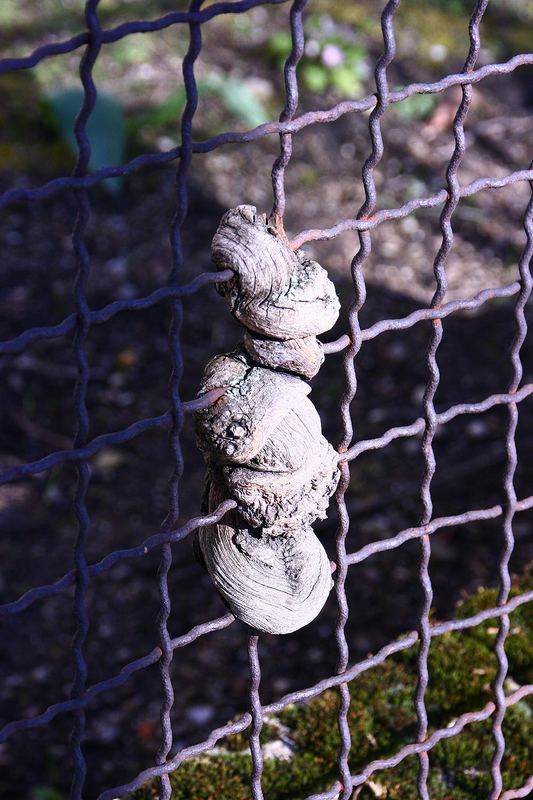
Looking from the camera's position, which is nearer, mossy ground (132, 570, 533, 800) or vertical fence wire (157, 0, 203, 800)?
vertical fence wire (157, 0, 203, 800)

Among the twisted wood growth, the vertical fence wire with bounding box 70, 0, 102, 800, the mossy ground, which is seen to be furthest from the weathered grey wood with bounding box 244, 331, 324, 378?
the mossy ground

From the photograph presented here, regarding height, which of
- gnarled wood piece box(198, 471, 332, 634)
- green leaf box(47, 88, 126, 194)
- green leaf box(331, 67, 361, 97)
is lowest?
gnarled wood piece box(198, 471, 332, 634)

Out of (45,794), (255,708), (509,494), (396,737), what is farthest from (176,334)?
(45,794)

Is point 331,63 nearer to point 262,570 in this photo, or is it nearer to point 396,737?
point 396,737

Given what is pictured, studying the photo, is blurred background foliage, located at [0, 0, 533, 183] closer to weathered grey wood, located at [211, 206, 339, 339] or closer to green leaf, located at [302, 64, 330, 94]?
green leaf, located at [302, 64, 330, 94]

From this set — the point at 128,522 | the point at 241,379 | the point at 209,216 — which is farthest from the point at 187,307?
the point at 241,379

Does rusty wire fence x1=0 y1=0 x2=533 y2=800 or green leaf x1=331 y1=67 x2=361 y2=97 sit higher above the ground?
green leaf x1=331 y1=67 x2=361 y2=97

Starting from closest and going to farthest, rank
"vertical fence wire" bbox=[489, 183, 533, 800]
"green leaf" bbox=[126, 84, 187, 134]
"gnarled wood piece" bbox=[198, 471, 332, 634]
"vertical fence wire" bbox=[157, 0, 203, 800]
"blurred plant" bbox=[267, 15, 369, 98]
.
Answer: "vertical fence wire" bbox=[157, 0, 203, 800]
"gnarled wood piece" bbox=[198, 471, 332, 634]
"vertical fence wire" bbox=[489, 183, 533, 800]
"green leaf" bbox=[126, 84, 187, 134]
"blurred plant" bbox=[267, 15, 369, 98]
